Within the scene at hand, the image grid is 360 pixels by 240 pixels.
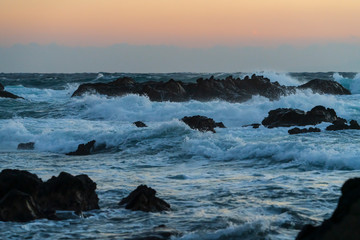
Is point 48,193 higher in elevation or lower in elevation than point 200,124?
lower

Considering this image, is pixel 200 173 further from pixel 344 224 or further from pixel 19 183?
pixel 344 224

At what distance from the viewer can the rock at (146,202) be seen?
8.62m

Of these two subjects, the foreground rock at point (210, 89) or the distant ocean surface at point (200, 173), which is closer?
the distant ocean surface at point (200, 173)

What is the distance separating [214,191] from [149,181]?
184 centimetres

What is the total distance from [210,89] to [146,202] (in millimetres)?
27291

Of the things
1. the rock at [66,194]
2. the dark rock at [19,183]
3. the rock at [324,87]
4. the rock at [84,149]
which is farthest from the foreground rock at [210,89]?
the dark rock at [19,183]

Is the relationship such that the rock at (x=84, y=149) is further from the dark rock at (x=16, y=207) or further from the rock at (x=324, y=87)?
the rock at (x=324, y=87)

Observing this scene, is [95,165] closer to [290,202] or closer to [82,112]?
[290,202]

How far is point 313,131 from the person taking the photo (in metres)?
19.2

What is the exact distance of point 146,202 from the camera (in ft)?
28.5

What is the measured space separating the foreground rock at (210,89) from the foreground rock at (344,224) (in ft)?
97.2

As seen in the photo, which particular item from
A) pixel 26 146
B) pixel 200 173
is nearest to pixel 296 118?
pixel 26 146

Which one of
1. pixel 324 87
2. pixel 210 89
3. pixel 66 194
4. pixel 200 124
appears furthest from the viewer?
pixel 324 87

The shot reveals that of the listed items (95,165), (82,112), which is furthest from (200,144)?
(82,112)
